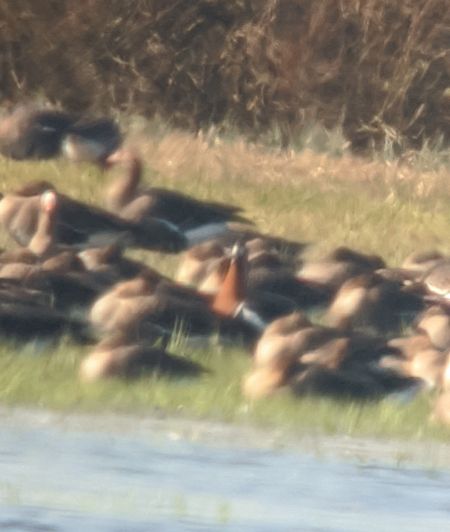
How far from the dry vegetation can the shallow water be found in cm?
1212

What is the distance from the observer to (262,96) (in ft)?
68.7

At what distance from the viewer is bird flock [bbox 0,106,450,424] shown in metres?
9.59

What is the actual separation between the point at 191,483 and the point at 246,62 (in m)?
13.9

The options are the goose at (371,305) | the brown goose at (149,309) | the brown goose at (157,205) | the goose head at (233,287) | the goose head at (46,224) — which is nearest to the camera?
the brown goose at (149,309)

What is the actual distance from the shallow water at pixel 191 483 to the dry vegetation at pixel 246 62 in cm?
1212

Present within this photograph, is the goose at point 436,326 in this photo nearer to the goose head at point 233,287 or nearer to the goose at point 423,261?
the goose head at point 233,287

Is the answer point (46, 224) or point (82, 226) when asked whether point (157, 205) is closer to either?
point (82, 226)

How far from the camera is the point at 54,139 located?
54.7 feet

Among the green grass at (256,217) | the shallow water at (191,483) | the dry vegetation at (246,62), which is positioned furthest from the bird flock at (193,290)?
the dry vegetation at (246,62)

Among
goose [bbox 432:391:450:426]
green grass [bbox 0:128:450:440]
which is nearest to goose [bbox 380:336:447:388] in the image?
green grass [bbox 0:128:450:440]

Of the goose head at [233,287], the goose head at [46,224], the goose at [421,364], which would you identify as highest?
the goose at [421,364]

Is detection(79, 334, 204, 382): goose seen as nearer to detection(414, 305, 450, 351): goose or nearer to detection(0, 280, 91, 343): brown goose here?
detection(0, 280, 91, 343): brown goose

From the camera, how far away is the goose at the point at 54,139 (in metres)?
16.4

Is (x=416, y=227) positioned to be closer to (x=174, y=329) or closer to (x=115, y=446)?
(x=174, y=329)
